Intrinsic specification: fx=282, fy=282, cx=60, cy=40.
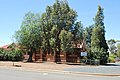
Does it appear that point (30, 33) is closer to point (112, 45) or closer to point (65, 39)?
point (65, 39)

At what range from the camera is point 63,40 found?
2164 inches

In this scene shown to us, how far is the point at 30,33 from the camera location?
6038 centimetres

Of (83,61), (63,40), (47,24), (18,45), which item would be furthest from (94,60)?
(18,45)

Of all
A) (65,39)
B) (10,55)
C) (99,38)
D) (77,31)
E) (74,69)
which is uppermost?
(77,31)

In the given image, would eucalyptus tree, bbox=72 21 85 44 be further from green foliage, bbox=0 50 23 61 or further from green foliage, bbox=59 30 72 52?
green foliage, bbox=0 50 23 61

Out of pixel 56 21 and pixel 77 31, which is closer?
pixel 56 21

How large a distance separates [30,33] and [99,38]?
52.3 ft

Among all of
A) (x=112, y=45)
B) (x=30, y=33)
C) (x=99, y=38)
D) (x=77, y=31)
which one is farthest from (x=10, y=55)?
(x=112, y=45)

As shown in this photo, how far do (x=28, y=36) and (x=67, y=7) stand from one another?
10.4m

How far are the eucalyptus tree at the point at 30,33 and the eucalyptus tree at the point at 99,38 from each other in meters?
12.4

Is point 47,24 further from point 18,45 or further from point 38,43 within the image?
point 18,45

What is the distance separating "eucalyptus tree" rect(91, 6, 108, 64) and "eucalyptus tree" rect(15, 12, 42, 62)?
40.6 feet

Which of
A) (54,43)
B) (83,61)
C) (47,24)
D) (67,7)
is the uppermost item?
(67,7)

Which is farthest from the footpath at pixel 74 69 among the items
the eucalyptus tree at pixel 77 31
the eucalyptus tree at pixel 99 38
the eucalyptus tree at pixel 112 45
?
the eucalyptus tree at pixel 112 45
